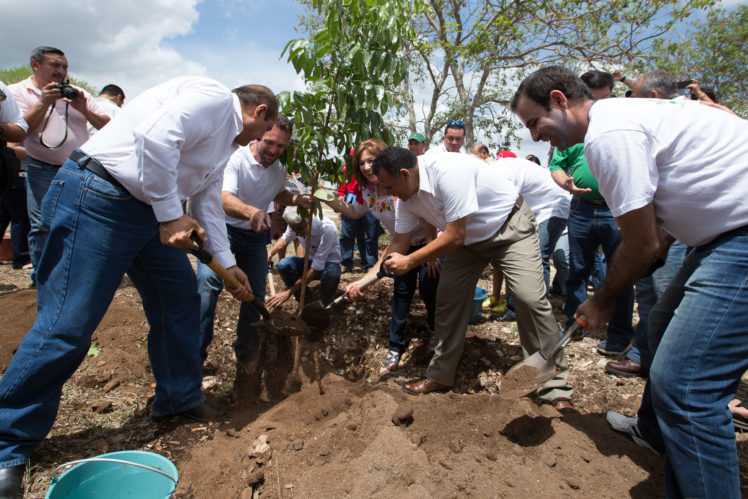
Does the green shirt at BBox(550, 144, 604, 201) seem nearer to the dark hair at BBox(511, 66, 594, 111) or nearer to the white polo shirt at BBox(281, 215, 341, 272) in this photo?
the dark hair at BBox(511, 66, 594, 111)

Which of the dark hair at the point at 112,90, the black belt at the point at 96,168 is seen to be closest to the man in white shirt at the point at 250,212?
the black belt at the point at 96,168

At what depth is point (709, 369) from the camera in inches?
57.8

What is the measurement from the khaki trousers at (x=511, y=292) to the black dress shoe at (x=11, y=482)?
2356 millimetres

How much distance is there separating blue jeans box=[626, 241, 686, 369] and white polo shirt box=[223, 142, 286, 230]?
9.28 ft

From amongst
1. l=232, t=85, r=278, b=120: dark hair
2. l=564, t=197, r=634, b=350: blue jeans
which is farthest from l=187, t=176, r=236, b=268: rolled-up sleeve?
l=564, t=197, r=634, b=350: blue jeans

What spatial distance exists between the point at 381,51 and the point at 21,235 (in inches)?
195

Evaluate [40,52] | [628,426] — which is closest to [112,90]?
[40,52]

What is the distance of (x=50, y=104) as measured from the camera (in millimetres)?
3518

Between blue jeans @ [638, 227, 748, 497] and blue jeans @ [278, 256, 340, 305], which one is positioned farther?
blue jeans @ [278, 256, 340, 305]

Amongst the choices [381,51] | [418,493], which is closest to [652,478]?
[418,493]

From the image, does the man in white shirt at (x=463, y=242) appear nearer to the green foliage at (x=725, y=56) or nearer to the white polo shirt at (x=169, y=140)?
the white polo shirt at (x=169, y=140)

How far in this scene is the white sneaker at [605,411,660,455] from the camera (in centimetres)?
212

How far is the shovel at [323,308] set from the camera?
3123 mm

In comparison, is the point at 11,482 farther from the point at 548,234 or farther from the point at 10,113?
the point at 548,234
